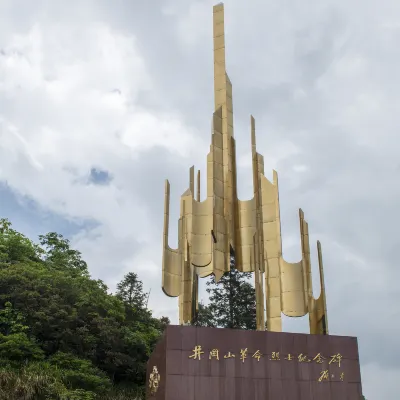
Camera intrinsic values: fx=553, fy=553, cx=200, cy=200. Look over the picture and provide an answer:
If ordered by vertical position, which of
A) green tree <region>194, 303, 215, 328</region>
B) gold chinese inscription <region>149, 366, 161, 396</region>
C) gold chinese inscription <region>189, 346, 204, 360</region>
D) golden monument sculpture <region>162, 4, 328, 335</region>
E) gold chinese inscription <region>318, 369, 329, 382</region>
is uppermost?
green tree <region>194, 303, 215, 328</region>

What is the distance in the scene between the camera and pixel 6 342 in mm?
16312

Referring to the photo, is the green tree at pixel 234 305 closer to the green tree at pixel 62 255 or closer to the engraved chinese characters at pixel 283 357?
the green tree at pixel 62 255

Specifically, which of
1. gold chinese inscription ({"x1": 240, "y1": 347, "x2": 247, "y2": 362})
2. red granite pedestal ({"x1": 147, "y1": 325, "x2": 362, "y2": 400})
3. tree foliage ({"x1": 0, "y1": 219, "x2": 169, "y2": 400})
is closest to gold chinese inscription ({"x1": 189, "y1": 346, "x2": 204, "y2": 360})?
red granite pedestal ({"x1": 147, "y1": 325, "x2": 362, "y2": 400})

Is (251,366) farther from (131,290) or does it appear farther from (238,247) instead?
(131,290)

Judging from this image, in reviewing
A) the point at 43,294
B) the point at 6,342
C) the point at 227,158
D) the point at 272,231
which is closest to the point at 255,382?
the point at 272,231

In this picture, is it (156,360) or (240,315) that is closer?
(156,360)

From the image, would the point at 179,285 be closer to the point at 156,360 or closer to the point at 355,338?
the point at 156,360

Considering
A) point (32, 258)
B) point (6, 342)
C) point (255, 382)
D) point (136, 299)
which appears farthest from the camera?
point (136, 299)

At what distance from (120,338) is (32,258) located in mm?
5888

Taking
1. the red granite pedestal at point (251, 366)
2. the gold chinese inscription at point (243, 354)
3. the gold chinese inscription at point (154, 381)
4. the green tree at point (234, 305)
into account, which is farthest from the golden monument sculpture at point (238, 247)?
the green tree at point (234, 305)

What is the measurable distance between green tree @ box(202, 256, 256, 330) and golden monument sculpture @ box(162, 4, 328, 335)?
1320cm

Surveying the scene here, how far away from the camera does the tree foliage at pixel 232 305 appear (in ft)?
76.5

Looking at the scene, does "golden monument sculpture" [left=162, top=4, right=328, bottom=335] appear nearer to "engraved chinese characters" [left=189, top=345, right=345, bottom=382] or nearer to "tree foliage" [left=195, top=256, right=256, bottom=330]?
"engraved chinese characters" [left=189, top=345, right=345, bottom=382]

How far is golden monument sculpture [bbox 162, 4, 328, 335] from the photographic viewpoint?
964 cm
